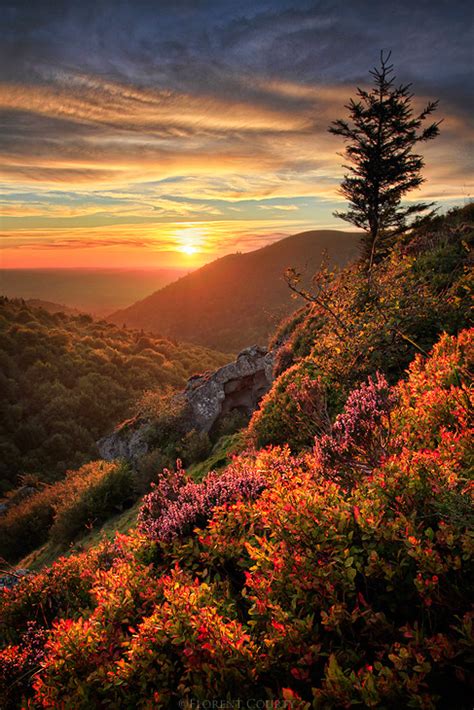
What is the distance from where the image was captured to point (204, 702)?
89.5 inches

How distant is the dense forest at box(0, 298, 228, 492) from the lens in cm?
2745

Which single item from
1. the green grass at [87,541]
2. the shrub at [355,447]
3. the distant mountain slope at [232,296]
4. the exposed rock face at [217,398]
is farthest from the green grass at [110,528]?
the distant mountain slope at [232,296]

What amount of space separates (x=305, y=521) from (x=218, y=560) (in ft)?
4.15

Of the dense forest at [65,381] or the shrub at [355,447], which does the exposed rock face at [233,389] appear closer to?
the dense forest at [65,381]

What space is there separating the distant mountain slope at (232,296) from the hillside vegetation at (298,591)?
224 feet

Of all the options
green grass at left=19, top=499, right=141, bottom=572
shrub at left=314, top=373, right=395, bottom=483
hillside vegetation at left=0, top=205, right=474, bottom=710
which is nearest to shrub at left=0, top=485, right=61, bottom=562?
green grass at left=19, top=499, right=141, bottom=572

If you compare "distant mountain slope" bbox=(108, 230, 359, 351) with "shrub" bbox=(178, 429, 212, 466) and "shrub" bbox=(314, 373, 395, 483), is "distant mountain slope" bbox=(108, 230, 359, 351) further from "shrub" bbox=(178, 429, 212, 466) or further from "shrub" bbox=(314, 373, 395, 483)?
"shrub" bbox=(314, 373, 395, 483)

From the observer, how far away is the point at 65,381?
116ft

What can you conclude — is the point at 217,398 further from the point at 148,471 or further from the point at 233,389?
the point at 148,471

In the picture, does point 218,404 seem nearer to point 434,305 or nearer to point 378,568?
point 434,305

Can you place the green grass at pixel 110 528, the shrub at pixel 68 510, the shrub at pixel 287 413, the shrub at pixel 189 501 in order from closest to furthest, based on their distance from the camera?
the shrub at pixel 189 501 < the shrub at pixel 287 413 < the green grass at pixel 110 528 < the shrub at pixel 68 510

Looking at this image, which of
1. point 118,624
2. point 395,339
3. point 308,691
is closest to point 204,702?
point 308,691

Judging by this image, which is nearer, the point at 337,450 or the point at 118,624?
the point at 118,624

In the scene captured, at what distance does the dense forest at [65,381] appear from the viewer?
1081 inches
